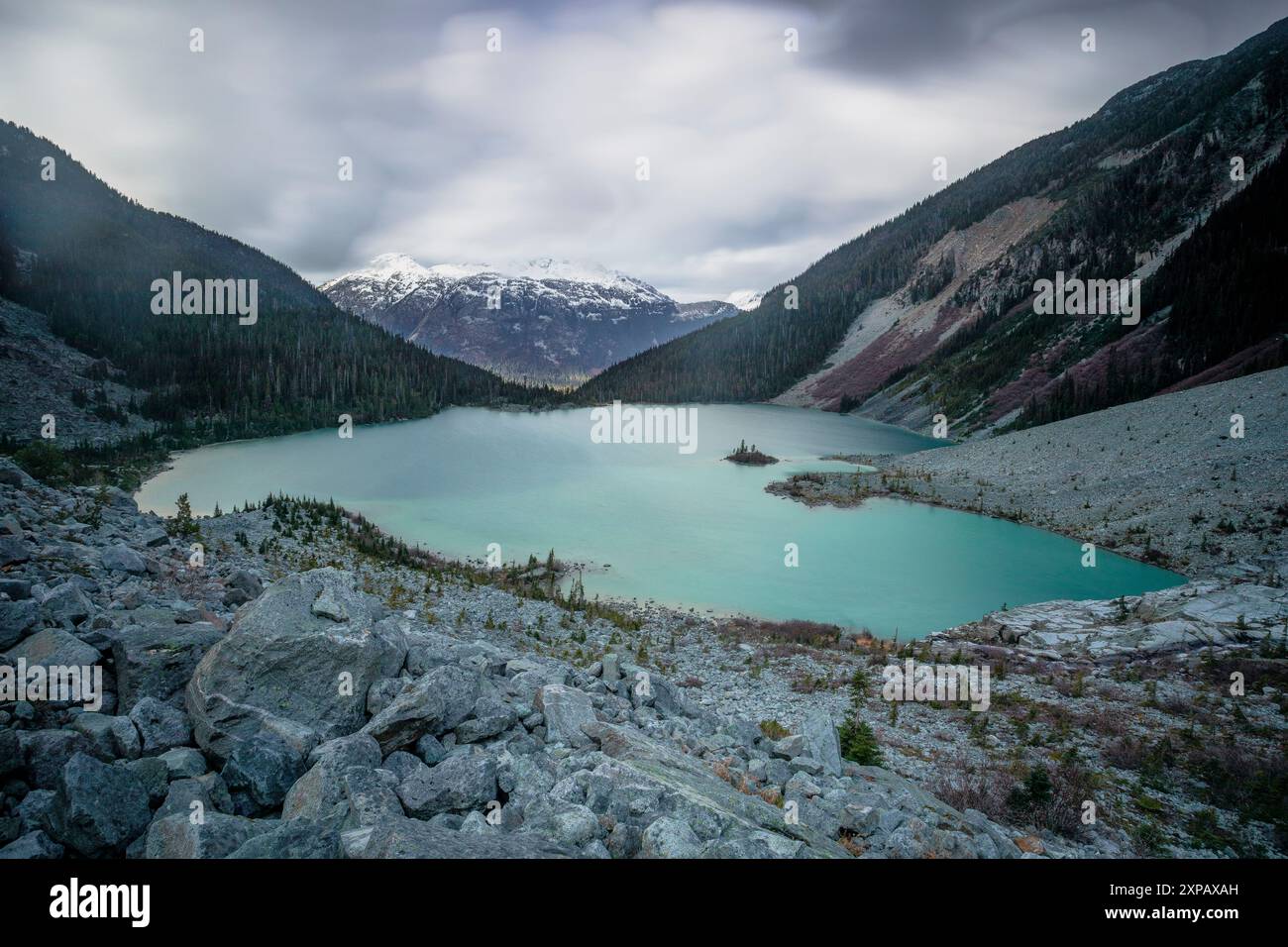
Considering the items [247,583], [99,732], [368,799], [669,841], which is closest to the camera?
[669,841]

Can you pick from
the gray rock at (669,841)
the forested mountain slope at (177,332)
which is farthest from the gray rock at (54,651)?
the forested mountain slope at (177,332)

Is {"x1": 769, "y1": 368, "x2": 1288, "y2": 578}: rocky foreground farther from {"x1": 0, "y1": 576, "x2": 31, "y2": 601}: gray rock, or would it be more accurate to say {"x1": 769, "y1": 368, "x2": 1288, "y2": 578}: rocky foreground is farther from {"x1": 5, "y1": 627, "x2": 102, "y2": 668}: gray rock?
{"x1": 0, "y1": 576, "x2": 31, "y2": 601}: gray rock

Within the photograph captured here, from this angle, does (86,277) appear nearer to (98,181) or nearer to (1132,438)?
(98,181)

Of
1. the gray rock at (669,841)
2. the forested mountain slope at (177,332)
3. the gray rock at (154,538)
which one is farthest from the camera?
the forested mountain slope at (177,332)

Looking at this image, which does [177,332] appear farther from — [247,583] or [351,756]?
[351,756]

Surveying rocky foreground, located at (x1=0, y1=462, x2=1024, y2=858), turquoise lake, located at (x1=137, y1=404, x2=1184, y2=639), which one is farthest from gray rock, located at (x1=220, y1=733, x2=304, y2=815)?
turquoise lake, located at (x1=137, y1=404, x2=1184, y2=639)

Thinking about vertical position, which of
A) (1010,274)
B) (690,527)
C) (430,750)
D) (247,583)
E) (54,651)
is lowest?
(690,527)

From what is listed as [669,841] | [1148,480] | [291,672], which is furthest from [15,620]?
[1148,480]

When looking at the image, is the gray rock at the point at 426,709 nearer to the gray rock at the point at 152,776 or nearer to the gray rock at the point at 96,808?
the gray rock at the point at 152,776

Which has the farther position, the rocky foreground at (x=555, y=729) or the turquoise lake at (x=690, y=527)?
the turquoise lake at (x=690, y=527)
